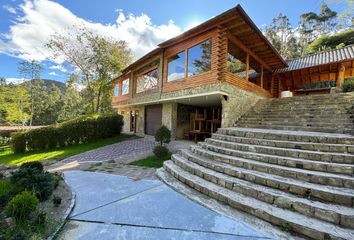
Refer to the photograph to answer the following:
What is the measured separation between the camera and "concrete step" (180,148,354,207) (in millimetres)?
2805

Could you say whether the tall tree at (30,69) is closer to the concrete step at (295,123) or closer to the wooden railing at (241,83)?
the wooden railing at (241,83)

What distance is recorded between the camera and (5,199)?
311 centimetres

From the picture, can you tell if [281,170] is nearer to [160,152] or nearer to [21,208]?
[21,208]

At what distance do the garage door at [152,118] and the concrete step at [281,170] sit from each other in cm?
787

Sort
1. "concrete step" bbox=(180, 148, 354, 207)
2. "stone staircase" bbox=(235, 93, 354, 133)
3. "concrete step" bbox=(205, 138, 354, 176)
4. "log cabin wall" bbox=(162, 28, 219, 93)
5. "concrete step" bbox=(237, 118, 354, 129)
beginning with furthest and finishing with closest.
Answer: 1. "log cabin wall" bbox=(162, 28, 219, 93)
2. "stone staircase" bbox=(235, 93, 354, 133)
3. "concrete step" bbox=(237, 118, 354, 129)
4. "concrete step" bbox=(205, 138, 354, 176)
5. "concrete step" bbox=(180, 148, 354, 207)

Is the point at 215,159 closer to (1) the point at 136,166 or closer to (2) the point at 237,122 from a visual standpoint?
(1) the point at 136,166

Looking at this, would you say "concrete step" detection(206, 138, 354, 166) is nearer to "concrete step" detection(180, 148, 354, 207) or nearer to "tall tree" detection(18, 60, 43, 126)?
"concrete step" detection(180, 148, 354, 207)

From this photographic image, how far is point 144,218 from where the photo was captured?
2904 mm

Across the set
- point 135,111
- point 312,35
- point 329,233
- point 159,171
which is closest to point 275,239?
→ point 329,233

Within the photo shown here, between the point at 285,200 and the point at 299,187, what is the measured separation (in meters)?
0.40

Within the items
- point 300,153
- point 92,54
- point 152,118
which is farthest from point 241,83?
point 92,54

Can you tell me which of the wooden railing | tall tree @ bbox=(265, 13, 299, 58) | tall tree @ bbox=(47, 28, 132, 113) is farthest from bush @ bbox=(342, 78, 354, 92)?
tall tree @ bbox=(265, 13, 299, 58)

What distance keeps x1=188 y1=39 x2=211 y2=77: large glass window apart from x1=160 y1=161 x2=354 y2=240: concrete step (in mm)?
5928

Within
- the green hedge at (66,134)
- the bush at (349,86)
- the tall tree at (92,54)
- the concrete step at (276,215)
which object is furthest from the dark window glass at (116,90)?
the bush at (349,86)
